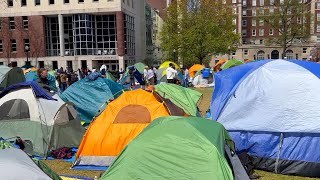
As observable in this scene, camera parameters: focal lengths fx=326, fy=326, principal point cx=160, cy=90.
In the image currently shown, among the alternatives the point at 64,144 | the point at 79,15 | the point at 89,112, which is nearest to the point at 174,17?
the point at 79,15

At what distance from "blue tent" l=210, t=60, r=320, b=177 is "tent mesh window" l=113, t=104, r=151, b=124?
5.29ft

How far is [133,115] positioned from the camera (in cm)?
704

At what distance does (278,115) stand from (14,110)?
6.12 m

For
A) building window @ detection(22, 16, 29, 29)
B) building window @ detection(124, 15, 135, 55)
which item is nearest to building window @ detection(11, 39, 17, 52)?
building window @ detection(22, 16, 29, 29)

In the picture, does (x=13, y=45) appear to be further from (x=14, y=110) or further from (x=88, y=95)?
(x=14, y=110)

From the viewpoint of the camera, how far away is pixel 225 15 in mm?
37094

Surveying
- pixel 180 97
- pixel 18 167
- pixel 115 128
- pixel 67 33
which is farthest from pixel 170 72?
pixel 67 33

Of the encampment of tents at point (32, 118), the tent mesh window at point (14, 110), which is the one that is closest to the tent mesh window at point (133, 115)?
the encampment of tents at point (32, 118)

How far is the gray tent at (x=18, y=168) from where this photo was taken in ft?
11.1

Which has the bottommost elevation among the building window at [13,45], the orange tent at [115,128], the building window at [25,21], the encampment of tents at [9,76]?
the orange tent at [115,128]

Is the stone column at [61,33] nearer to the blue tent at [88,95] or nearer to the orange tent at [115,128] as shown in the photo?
the blue tent at [88,95]

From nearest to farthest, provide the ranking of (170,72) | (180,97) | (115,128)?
(115,128), (180,97), (170,72)

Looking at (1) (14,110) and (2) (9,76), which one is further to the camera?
(2) (9,76)

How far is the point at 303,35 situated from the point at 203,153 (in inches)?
1832
